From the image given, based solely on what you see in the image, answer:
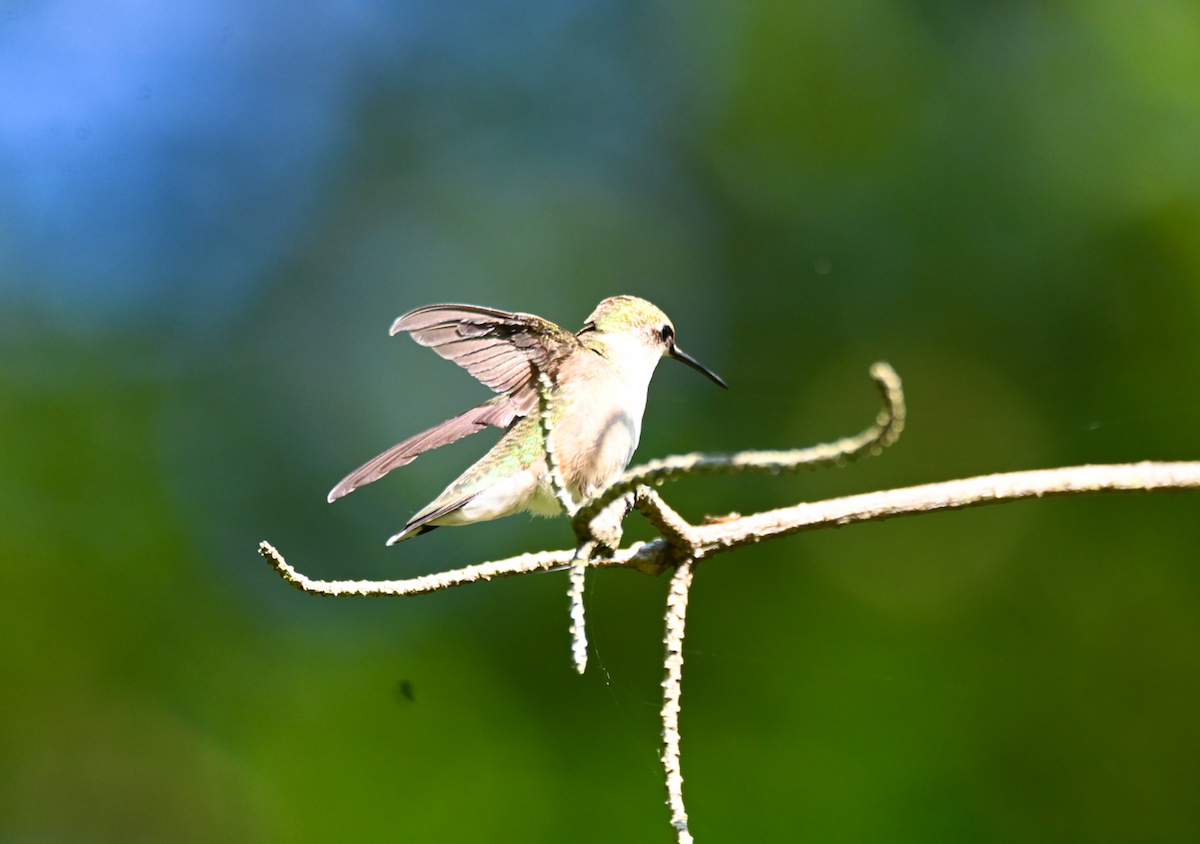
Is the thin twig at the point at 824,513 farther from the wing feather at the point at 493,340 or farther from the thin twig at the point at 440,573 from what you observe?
the wing feather at the point at 493,340

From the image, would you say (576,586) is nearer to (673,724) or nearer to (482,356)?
(673,724)

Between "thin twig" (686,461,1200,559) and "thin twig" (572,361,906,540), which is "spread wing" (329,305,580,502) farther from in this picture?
"thin twig" (572,361,906,540)

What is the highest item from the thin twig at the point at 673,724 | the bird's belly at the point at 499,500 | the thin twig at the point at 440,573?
the bird's belly at the point at 499,500

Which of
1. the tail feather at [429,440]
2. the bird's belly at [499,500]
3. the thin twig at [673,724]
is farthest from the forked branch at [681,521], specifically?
the bird's belly at [499,500]

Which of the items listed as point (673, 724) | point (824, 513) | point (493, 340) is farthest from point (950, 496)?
point (493, 340)

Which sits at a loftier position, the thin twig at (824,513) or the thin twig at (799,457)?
the thin twig at (799,457)

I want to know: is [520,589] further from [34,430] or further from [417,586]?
[34,430]

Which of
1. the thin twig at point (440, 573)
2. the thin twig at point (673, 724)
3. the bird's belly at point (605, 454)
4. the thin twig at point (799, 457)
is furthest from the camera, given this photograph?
the bird's belly at point (605, 454)
